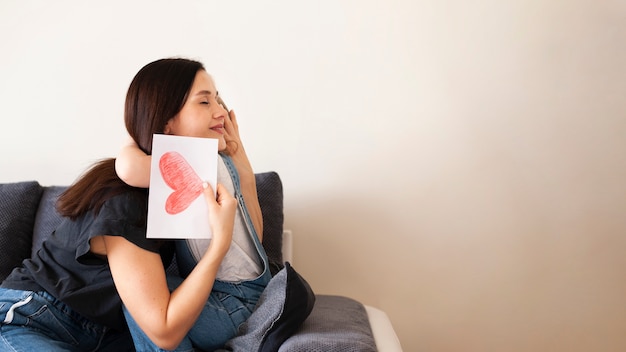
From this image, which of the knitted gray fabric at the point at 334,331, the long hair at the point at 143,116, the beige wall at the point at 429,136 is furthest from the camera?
the beige wall at the point at 429,136

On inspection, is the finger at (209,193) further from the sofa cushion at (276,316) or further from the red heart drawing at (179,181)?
the sofa cushion at (276,316)

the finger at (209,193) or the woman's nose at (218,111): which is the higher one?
the woman's nose at (218,111)

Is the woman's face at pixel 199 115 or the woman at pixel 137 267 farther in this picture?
the woman's face at pixel 199 115

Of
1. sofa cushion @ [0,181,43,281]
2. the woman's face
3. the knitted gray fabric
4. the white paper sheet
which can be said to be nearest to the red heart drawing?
the white paper sheet

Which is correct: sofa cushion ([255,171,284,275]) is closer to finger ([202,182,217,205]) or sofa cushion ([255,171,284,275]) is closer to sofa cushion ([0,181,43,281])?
finger ([202,182,217,205])

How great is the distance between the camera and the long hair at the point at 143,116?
3.83 feet

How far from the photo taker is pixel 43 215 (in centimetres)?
161

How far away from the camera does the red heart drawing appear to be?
1123 mm

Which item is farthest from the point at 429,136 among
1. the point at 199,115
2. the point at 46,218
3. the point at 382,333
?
the point at 46,218

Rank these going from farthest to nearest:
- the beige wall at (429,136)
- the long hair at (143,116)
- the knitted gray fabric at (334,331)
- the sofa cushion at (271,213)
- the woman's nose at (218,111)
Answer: the beige wall at (429,136), the sofa cushion at (271,213), the woman's nose at (218,111), the long hair at (143,116), the knitted gray fabric at (334,331)

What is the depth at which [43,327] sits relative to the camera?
1.17 meters

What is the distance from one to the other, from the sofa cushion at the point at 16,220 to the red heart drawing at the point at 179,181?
71 cm

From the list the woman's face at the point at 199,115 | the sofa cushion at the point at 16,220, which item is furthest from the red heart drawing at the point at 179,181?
the sofa cushion at the point at 16,220

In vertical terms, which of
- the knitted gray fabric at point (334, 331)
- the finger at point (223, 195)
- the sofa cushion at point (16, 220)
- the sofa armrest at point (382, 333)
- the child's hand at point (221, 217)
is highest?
the finger at point (223, 195)
